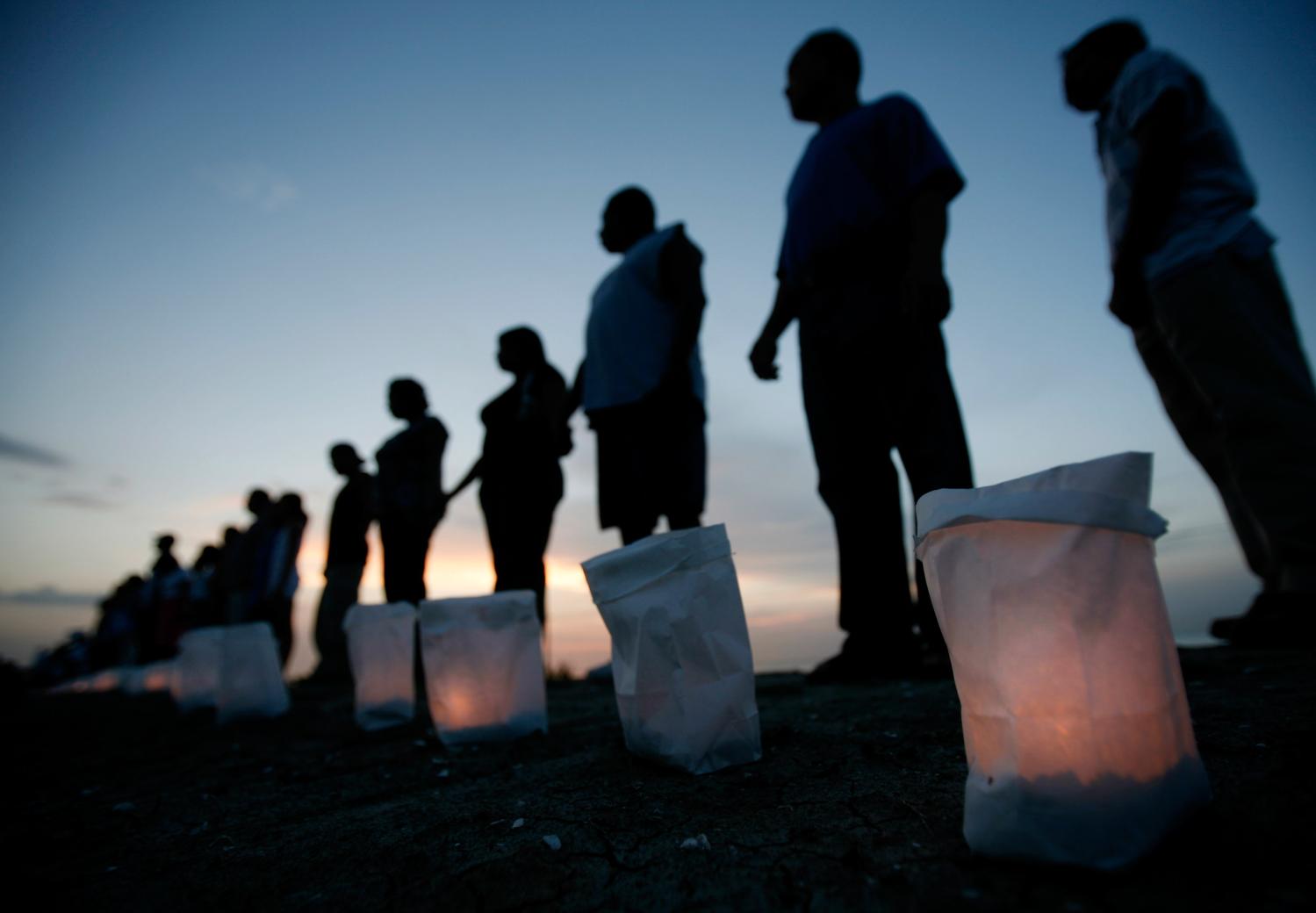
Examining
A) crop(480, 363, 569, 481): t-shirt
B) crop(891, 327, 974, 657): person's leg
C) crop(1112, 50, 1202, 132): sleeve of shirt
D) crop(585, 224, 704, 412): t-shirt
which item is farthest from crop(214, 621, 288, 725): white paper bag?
Result: crop(1112, 50, 1202, 132): sleeve of shirt

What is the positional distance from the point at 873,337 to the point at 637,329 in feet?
3.48

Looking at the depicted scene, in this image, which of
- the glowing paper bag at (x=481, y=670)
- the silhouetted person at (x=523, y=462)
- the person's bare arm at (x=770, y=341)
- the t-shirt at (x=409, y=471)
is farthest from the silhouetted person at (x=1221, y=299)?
the t-shirt at (x=409, y=471)

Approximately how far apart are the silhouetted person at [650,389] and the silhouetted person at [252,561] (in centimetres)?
460

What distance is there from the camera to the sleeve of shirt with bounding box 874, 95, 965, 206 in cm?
217

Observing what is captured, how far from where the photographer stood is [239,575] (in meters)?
6.25

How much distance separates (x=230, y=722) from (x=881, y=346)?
3556 mm

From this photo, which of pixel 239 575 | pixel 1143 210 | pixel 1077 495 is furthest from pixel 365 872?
pixel 239 575

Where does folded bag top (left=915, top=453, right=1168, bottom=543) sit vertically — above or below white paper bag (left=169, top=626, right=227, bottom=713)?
above

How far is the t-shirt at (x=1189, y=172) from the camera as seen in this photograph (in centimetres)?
222

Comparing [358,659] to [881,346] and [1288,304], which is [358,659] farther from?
[1288,304]

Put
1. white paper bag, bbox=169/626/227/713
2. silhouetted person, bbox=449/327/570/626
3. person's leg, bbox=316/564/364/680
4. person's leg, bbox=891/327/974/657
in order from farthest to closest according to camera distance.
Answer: person's leg, bbox=316/564/364/680 < white paper bag, bbox=169/626/227/713 < silhouetted person, bbox=449/327/570/626 < person's leg, bbox=891/327/974/657

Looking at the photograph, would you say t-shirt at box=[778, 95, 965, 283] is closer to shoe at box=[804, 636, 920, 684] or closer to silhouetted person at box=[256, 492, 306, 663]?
shoe at box=[804, 636, 920, 684]

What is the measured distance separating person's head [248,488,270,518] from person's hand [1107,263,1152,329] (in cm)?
667

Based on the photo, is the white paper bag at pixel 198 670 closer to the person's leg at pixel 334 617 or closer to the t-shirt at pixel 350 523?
the person's leg at pixel 334 617
